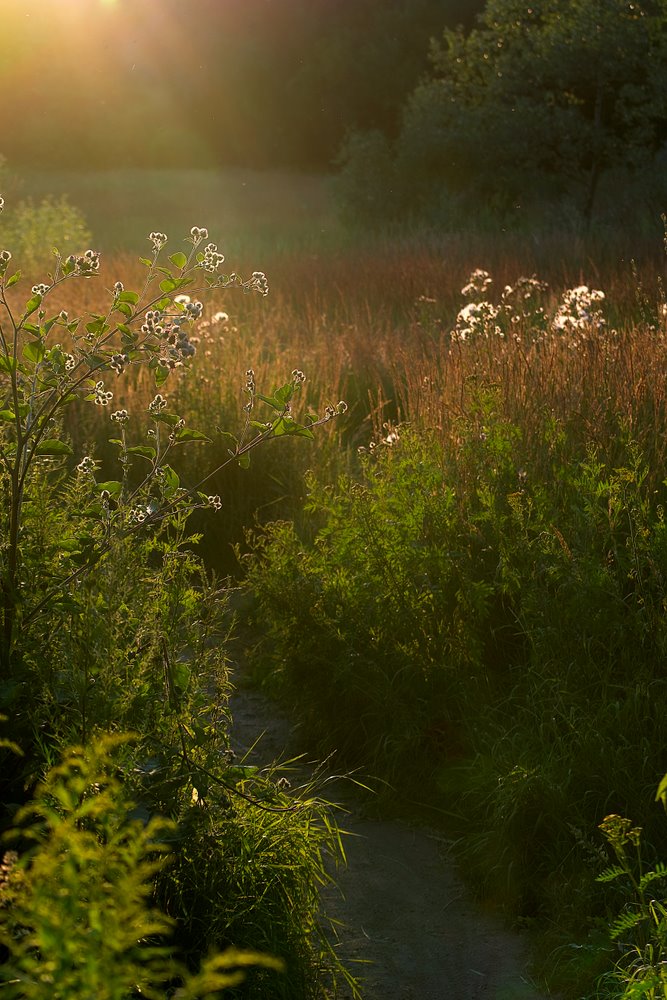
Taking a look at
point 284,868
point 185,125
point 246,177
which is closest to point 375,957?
point 284,868

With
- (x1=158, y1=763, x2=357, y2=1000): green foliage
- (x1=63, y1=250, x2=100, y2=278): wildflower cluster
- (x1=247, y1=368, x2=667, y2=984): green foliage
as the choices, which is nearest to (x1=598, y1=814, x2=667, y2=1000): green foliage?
(x1=247, y1=368, x2=667, y2=984): green foliage

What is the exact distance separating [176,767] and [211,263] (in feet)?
4.50

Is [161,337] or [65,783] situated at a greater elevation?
[161,337]

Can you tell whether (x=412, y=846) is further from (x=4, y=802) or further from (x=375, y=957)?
(x=4, y=802)

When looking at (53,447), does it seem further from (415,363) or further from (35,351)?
(415,363)

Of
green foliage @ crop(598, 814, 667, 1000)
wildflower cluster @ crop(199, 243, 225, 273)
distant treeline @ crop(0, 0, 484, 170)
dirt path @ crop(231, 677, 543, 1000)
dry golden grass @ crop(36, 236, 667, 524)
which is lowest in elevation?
dirt path @ crop(231, 677, 543, 1000)

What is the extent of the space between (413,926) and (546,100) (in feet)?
61.2

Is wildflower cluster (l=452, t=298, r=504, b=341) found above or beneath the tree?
beneath

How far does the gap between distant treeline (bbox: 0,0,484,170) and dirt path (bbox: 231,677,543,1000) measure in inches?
1270

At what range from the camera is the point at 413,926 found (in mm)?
3309

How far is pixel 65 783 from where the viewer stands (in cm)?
268

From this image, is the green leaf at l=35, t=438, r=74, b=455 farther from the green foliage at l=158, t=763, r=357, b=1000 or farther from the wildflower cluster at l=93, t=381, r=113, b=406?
the green foliage at l=158, t=763, r=357, b=1000

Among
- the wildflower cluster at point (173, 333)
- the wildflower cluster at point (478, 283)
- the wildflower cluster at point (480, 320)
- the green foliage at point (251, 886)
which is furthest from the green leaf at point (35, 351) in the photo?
the wildflower cluster at point (478, 283)

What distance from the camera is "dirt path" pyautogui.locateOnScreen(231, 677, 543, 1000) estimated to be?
119 inches
